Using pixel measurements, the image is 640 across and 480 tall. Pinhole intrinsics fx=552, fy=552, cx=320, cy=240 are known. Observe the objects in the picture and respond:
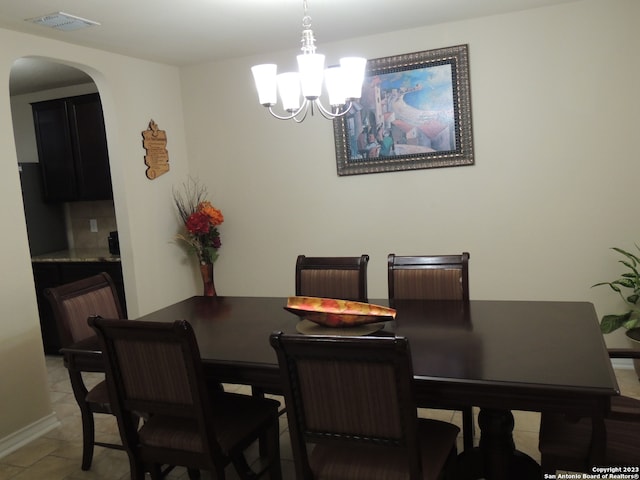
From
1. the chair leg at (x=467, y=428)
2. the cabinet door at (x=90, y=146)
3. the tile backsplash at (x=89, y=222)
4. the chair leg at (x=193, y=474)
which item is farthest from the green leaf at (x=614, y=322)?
the tile backsplash at (x=89, y=222)

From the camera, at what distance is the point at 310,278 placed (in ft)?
10.3

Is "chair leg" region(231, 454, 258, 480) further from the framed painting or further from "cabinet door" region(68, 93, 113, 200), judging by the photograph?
"cabinet door" region(68, 93, 113, 200)

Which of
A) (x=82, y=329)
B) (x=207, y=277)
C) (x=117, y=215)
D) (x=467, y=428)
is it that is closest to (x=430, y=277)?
(x=467, y=428)

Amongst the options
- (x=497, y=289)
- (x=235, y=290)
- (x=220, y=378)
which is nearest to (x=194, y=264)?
(x=235, y=290)

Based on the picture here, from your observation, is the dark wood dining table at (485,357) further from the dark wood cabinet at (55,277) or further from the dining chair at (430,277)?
the dark wood cabinet at (55,277)

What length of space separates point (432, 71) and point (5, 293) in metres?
3.06

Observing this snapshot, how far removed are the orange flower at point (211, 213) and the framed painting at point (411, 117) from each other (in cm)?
111

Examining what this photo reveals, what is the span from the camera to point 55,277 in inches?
184

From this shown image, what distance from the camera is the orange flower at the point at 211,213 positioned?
435 centimetres

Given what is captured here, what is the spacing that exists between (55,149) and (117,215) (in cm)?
122

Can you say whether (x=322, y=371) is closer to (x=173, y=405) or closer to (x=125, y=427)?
(x=173, y=405)

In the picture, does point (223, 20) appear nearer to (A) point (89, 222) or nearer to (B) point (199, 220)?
(B) point (199, 220)

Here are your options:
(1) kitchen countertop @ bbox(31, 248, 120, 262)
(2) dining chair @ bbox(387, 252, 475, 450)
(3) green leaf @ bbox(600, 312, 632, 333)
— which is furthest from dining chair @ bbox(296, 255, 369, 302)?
(1) kitchen countertop @ bbox(31, 248, 120, 262)

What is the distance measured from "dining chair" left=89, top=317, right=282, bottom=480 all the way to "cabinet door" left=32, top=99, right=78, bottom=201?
3167 millimetres
